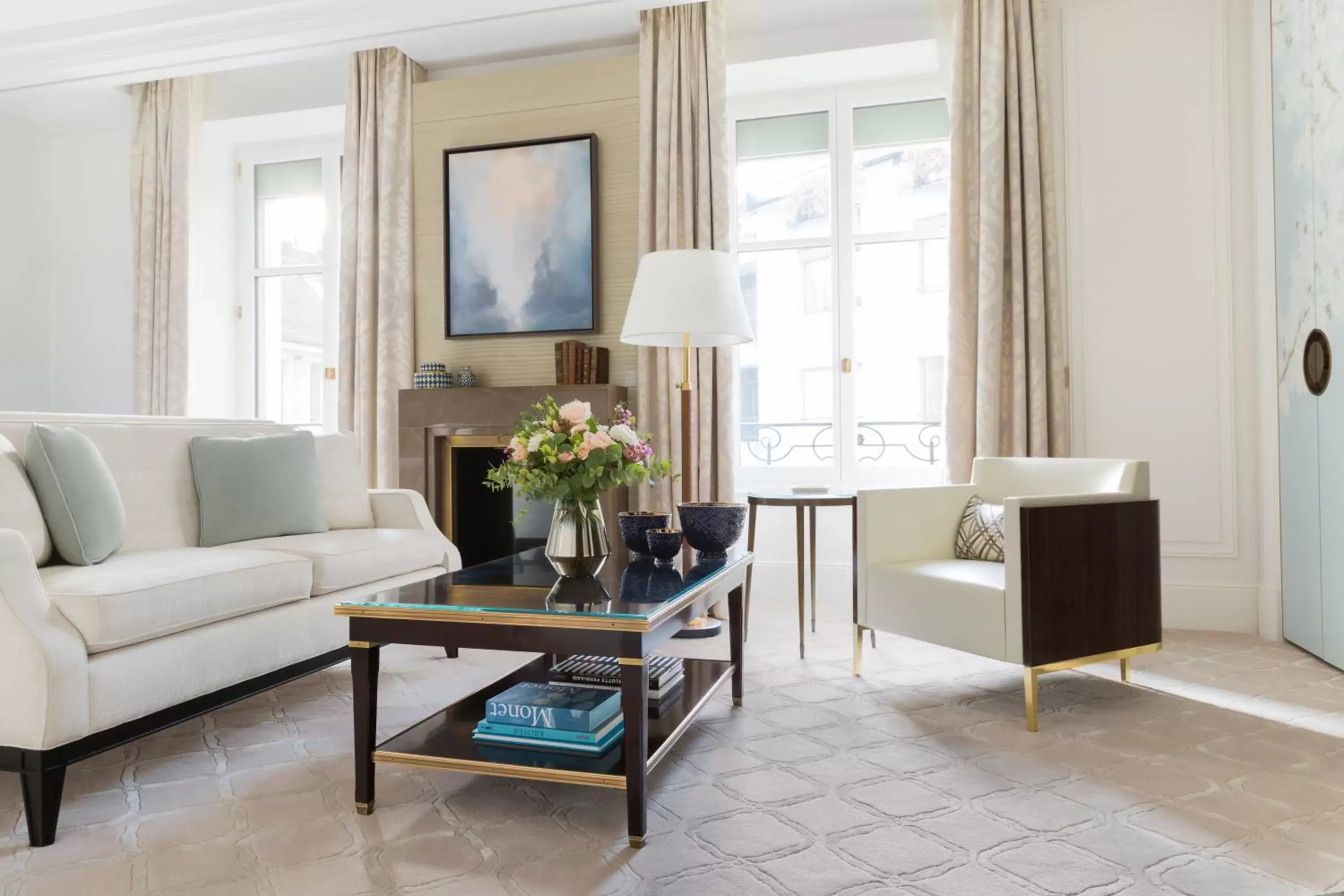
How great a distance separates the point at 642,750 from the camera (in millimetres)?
1761

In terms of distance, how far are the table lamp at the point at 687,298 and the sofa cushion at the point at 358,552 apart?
108 cm

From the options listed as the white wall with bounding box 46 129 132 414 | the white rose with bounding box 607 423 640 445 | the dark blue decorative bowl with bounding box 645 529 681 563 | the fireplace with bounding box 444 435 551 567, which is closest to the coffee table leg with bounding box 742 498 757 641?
the dark blue decorative bowl with bounding box 645 529 681 563

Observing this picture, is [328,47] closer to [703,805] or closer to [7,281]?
[7,281]

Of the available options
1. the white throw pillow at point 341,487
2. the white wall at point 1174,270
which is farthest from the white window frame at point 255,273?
the white wall at point 1174,270

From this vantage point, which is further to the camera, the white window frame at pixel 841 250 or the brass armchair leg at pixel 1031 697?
the white window frame at pixel 841 250

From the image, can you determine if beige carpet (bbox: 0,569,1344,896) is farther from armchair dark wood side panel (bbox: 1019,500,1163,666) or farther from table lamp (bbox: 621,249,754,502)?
table lamp (bbox: 621,249,754,502)

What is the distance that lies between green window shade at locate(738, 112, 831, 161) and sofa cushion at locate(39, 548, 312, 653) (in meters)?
3.36

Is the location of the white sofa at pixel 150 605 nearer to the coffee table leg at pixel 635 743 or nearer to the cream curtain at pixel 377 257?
the coffee table leg at pixel 635 743

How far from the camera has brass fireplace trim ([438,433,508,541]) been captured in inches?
179

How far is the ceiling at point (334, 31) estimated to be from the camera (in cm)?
438

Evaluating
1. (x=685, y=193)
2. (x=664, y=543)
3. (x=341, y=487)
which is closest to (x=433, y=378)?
(x=341, y=487)

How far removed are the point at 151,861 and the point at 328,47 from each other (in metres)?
4.44

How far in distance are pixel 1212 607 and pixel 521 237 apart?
3.75 metres

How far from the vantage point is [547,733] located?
6.30 feet
